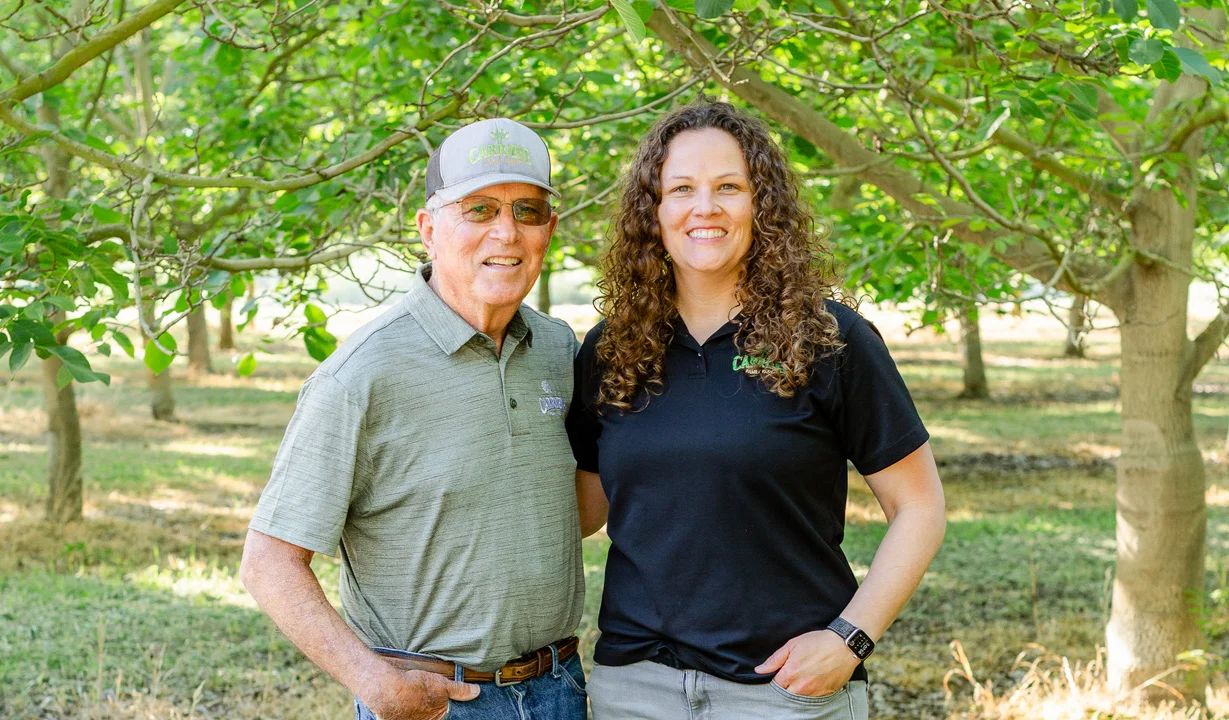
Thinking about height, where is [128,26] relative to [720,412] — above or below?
above

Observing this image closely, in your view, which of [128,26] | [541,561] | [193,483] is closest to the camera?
[541,561]

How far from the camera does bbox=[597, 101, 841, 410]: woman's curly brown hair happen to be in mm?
2295

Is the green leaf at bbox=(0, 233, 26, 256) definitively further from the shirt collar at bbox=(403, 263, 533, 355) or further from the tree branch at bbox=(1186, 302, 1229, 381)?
the tree branch at bbox=(1186, 302, 1229, 381)

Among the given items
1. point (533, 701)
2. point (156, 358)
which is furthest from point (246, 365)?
point (533, 701)

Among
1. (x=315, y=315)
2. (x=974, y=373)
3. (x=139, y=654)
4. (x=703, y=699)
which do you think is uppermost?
(x=315, y=315)

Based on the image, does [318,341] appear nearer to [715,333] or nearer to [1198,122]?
[715,333]

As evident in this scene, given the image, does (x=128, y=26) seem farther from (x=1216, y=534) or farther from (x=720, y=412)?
(x=1216, y=534)

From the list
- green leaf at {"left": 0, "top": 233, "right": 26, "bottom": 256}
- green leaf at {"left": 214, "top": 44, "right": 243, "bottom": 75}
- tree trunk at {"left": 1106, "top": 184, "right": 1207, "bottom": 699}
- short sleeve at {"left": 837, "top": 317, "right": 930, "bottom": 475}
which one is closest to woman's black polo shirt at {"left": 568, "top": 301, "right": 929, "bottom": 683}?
short sleeve at {"left": 837, "top": 317, "right": 930, "bottom": 475}

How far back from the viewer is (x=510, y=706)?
2.39 metres

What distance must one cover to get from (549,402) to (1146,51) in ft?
5.93

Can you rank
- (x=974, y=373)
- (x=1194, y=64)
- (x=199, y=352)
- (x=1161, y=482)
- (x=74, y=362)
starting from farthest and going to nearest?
(x=199, y=352)
(x=974, y=373)
(x=1161, y=482)
(x=74, y=362)
(x=1194, y=64)

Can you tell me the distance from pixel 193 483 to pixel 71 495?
2.31 metres

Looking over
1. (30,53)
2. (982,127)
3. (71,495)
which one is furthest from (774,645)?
(30,53)

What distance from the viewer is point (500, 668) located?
7.87 ft
